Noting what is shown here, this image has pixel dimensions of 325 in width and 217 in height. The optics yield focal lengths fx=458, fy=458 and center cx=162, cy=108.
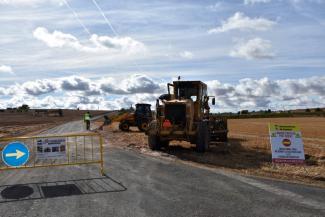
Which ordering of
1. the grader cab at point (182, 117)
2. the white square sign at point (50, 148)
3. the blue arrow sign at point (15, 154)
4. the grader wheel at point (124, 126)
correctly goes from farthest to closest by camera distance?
the grader wheel at point (124, 126), the grader cab at point (182, 117), the white square sign at point (50, 148), the blue arrow sign at point (15, 154)

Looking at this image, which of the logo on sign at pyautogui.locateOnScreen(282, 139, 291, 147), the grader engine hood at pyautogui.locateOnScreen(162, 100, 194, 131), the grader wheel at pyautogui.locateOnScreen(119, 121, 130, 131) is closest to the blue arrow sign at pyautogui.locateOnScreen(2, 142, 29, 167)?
the logo on sign at pyautogui.locateOnScreen(282, 139, 291, 147)

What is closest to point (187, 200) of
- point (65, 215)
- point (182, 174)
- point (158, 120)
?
point (65, 215)

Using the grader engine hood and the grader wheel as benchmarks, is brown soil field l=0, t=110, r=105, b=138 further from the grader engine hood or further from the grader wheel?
the grader engine hood

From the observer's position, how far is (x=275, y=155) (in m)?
15.3

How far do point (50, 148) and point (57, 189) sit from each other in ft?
7.37

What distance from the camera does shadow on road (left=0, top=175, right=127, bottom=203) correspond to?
10.6m

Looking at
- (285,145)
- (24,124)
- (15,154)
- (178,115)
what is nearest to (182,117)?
(178,115)

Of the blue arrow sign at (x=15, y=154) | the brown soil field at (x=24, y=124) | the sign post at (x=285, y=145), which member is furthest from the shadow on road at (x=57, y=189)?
the brown soil field at (x=24, y=124)

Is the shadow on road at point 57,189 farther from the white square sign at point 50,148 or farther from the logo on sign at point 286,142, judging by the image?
the logo on sign at point 286,142

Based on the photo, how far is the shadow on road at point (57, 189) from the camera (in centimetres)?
1060

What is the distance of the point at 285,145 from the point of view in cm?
1540

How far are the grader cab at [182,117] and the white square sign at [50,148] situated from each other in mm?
8004

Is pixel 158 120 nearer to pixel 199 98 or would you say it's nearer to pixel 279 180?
pixel 199 98

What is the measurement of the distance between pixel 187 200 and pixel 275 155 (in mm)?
6267
